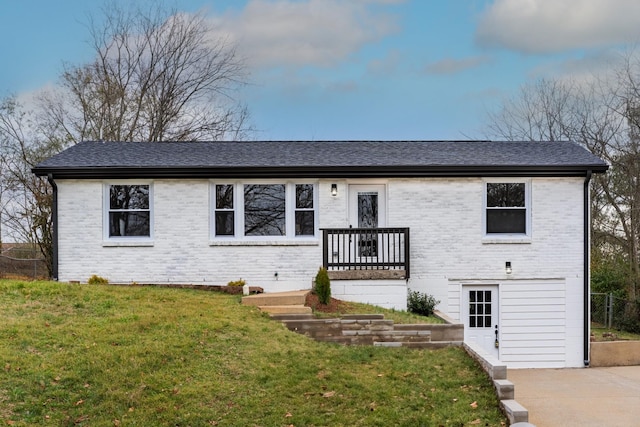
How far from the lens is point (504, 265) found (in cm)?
1373

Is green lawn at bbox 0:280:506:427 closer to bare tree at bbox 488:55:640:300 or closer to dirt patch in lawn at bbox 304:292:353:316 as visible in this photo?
dirt patch in lawn at bbox 304:292:353:316

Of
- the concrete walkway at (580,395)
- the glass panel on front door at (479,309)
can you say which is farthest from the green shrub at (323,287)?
the glass panel on front door at (479,309)

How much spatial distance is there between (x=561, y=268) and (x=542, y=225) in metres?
1.14

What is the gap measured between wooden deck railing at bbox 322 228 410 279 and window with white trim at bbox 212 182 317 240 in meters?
0.81

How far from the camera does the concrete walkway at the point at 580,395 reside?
813 cm

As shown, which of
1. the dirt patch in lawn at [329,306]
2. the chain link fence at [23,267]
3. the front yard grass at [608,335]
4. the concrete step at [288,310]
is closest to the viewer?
the concrete step at [288,310]

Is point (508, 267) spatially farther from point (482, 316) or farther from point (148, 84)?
point (148, 84)

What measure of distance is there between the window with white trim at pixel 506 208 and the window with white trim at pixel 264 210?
4296mm

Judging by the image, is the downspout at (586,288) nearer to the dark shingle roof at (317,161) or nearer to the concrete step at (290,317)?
the dark shingle roof at (317,161)

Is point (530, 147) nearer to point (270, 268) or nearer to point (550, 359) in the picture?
point (550, 359)

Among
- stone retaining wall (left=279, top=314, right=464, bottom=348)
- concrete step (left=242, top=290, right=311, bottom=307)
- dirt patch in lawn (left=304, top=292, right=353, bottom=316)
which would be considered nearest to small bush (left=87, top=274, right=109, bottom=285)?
concrete step (left=242, top=290, right=311, bottom=307)

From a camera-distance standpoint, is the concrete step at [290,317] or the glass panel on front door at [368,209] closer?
the concrete step at [290,317]

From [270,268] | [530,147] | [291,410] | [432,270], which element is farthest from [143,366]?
[530,147]

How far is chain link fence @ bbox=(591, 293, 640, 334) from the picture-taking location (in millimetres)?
17734
